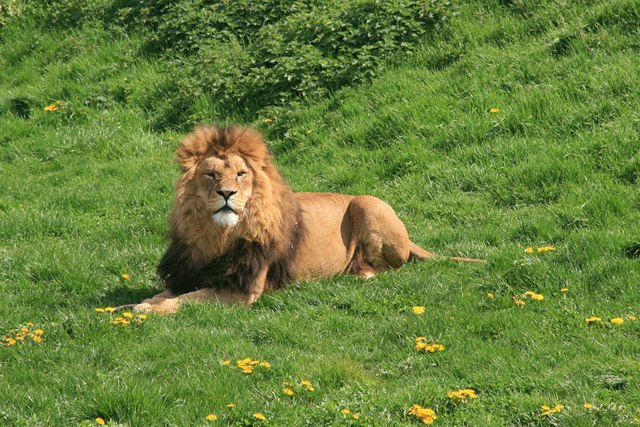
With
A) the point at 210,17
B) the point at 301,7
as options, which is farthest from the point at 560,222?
the point at 210,17

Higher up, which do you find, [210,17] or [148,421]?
[210,17]

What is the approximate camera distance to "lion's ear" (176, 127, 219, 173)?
858 centimetres

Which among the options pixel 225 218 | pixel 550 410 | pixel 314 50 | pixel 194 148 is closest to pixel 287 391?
pixel 550 410

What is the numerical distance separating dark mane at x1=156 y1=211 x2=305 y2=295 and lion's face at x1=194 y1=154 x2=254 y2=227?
288 millimetres

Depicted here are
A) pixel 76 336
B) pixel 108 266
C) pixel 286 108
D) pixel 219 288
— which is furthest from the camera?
pixel 286 108

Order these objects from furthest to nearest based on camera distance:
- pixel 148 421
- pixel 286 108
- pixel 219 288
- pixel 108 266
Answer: pixel 286 108 < pixel 108 266 < pixel 219 288 < pixel 148 421

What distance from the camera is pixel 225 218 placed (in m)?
8.32

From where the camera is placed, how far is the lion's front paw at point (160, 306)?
805 centimetres

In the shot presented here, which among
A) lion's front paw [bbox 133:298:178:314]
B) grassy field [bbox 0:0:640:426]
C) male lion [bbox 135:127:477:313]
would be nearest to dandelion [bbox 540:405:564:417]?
grassy field [bbox 0:0:640:426]

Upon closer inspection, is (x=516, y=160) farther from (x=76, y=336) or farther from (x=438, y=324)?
(x=76, y=336)

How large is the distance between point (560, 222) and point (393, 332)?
2.66 meters

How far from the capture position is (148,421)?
6.10 m

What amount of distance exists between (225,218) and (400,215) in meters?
2.79

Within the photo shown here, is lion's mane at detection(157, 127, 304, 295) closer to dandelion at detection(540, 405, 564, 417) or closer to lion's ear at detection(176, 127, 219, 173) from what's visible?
lion's ear at detection(176, 127, 219, 173)
